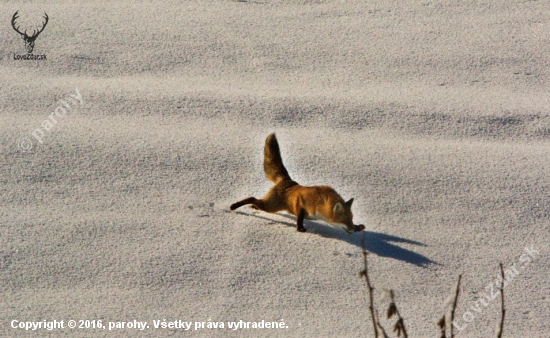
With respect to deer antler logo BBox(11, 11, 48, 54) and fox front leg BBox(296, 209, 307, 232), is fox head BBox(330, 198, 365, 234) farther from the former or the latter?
deer antler logo BBox(11, 11, 48, 54)

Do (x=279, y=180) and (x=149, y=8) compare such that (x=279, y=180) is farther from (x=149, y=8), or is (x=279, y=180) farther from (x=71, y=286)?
(x=149, y=8)

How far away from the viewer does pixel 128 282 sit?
314cm

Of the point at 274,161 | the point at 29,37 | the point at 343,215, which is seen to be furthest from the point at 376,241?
the point at 29,37

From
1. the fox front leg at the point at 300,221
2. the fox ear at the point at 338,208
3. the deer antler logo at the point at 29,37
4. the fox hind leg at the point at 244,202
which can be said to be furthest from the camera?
the deer antler logo at the point at 29,37

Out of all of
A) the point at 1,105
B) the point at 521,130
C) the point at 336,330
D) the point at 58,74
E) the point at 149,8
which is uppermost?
the point at 149,8

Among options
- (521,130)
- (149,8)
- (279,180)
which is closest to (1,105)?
(149,8)

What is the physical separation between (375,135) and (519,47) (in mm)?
1320

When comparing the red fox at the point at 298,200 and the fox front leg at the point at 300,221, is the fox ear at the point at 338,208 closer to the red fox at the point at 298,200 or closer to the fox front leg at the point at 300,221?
the red fox at the point at 298,200

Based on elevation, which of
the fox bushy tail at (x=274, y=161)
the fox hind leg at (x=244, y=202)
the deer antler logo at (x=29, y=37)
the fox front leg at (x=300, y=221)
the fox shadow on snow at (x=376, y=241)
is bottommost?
the fox shadow on snow at (x=376, y=241)

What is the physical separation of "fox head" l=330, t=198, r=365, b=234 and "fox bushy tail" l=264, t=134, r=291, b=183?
371 millimetres

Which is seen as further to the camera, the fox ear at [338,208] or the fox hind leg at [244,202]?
the fox hind leg at [244,202]

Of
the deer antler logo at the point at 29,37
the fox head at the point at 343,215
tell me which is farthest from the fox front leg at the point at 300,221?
the deer antler logo at the point at 29,37

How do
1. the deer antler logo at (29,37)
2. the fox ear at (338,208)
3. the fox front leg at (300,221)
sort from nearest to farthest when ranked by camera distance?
the fox ear at (338,208)
the fox front leg at (300,221)
the deer antler logo at (29,37)

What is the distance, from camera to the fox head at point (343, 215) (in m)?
3.27
